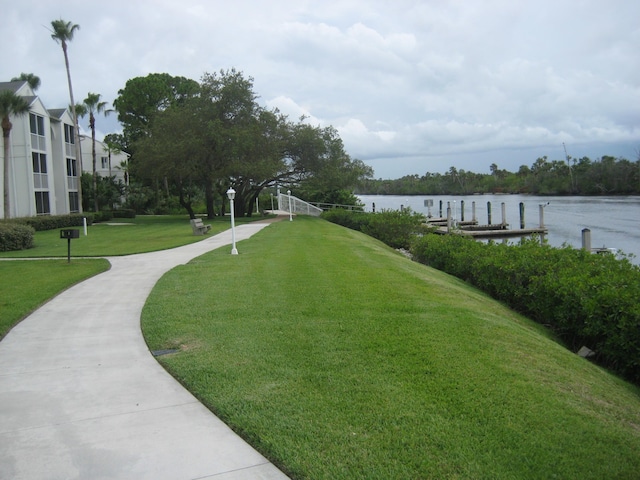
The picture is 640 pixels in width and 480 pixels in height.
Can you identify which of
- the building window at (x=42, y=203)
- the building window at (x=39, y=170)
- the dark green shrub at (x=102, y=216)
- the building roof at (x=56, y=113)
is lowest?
the dark green shrub at (x=102, y=216)

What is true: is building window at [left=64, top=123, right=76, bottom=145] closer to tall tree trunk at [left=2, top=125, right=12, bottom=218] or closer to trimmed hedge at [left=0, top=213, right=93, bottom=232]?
trimmed hedge at [left=0, top=213, right=93, bottom=232]

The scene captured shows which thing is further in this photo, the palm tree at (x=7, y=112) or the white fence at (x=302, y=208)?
the white fence at (x=302, y=208)

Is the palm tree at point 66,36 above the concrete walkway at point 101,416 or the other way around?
above

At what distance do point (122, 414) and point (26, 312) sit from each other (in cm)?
459

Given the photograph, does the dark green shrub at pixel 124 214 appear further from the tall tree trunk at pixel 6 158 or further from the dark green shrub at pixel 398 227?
the dark green shrub at pixel 398 227

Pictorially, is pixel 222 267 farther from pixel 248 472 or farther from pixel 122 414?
pixel 248 472

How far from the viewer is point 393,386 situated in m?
4.64

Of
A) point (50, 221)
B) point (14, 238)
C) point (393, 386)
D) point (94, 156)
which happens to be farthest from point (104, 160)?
point (393, 386)

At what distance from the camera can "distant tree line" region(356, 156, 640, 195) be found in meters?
58.4

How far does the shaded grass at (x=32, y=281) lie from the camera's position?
7.96 meters

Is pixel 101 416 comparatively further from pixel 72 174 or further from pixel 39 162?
pixel 72 174

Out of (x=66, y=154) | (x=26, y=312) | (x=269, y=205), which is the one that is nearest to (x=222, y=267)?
(x=26, y=312)

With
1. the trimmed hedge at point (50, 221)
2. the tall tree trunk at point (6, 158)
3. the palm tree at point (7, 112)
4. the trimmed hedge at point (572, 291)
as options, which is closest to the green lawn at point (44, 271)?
the trimmed hedge at point (572, 291)

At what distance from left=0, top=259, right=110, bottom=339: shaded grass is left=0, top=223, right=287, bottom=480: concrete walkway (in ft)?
2.41
